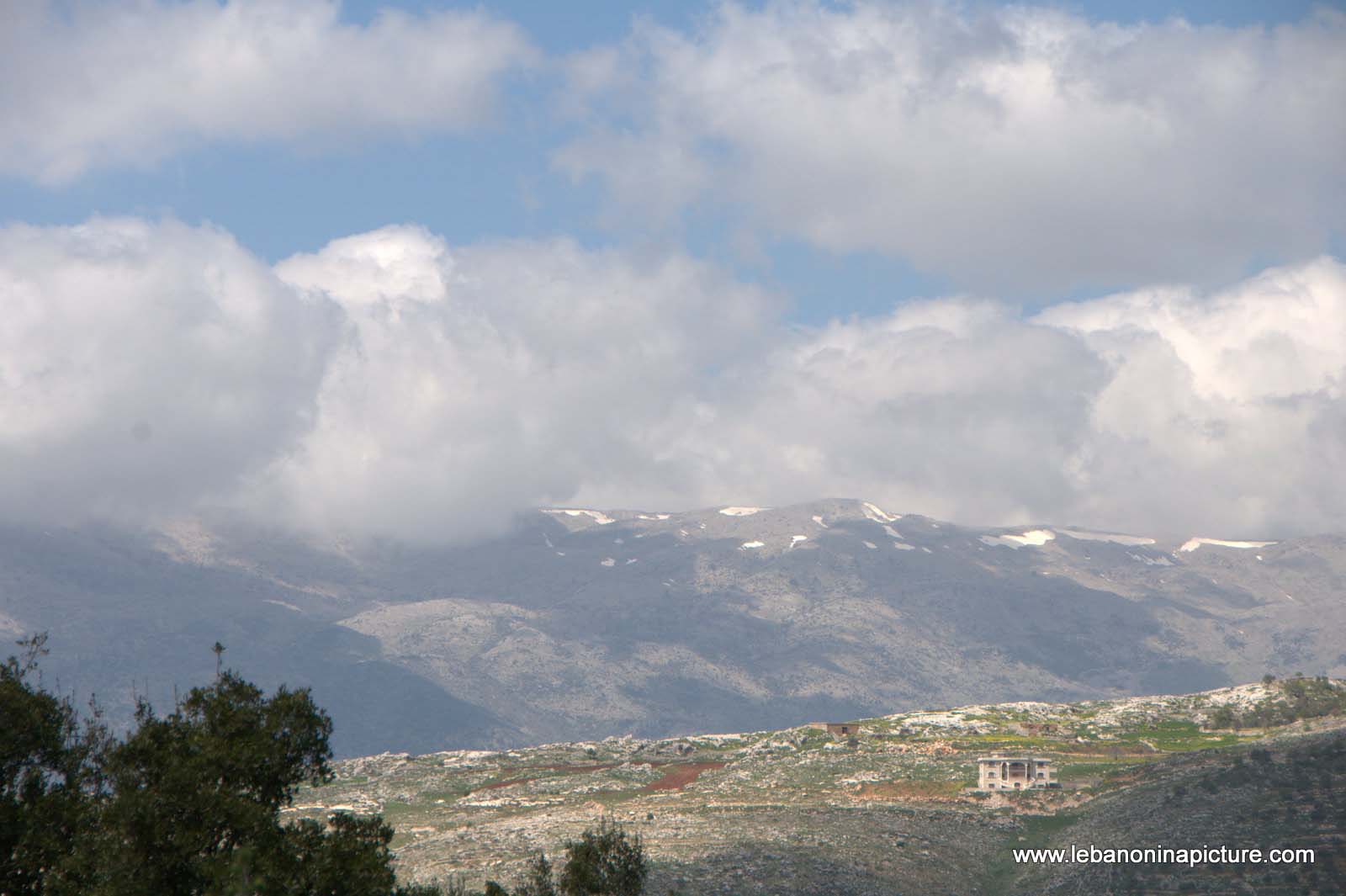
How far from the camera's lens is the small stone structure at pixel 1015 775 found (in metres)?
109

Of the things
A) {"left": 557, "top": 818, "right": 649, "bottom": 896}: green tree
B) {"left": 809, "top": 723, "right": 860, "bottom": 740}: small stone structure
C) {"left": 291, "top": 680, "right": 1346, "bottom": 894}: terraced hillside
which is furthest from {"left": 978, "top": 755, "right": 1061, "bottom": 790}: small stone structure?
{"left": 557, "top": 818, "right": 649, "bottom": 896}: green tree

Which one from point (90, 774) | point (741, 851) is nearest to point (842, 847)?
point (741, 851)

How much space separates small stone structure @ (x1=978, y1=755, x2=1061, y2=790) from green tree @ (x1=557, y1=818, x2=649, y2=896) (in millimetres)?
63269

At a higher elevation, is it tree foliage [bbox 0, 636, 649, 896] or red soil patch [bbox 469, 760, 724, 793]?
tree foliage [bbox 0, 636, 649, 896]

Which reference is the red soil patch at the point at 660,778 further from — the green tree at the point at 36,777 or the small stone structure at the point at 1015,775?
the green tree at the point at 36,777

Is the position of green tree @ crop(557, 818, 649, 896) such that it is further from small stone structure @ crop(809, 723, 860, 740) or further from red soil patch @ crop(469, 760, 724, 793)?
small stone structure @ crop(809, 723, 860, 740)

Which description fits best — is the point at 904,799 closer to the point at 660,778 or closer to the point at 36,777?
the point at 660,778

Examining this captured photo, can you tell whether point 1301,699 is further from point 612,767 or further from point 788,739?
point 612,767

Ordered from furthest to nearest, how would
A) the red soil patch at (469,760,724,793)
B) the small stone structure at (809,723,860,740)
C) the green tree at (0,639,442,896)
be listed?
the small stone structure at (809,723,860,740) → the red soil patch at (469,760,724,793) → the green tree at (0,639,442,896)

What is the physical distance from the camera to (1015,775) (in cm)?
11025

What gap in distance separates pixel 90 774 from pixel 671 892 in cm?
3057

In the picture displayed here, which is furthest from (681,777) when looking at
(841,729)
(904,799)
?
(904,799)

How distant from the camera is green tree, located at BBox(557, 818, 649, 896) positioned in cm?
5331

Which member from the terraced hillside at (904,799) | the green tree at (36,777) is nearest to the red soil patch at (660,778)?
the terraced hillside at (904,799)
